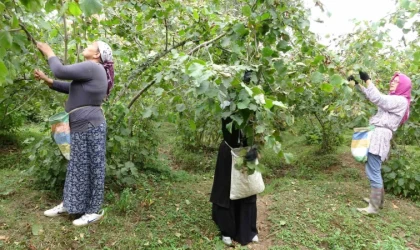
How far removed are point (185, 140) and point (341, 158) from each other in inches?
127

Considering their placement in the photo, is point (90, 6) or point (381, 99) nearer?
point (90, 6)

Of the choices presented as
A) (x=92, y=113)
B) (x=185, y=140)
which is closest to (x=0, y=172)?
(x=92, y=113)

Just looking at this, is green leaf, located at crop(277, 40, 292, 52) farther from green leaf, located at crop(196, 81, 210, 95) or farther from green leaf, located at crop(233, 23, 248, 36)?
green leaf, located at crop(196, 81, 210, 95)

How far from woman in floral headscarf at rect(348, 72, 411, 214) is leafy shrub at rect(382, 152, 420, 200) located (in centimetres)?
96

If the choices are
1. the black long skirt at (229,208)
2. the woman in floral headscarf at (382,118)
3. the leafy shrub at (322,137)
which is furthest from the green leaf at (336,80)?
Result: the leafy shrub at (322,137)

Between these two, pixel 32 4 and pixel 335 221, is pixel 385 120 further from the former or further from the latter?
pixel 32 4

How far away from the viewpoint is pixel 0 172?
4.97 meters

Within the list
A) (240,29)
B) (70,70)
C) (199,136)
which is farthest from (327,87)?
(199,136)

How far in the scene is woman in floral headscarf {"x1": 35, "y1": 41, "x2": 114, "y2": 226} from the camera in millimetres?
3028

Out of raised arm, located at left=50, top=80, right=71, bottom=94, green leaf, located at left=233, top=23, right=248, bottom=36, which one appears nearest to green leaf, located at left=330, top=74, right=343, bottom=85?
green leaf, located at left=233, top=23, right=248, bottom=36

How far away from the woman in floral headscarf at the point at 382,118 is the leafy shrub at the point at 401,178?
0.96 meters

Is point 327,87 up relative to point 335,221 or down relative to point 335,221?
up

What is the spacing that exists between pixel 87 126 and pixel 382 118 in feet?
11.2

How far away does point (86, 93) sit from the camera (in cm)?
305
